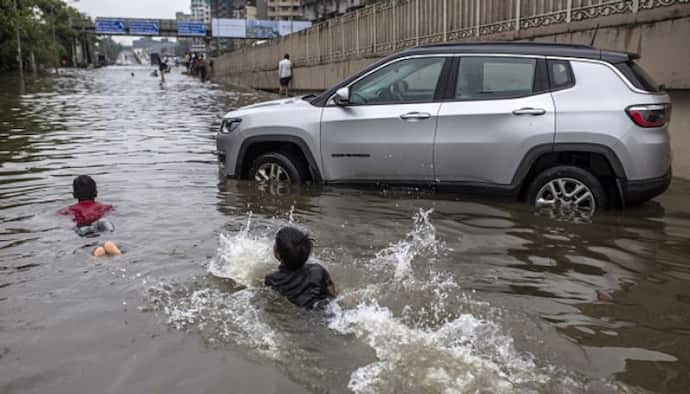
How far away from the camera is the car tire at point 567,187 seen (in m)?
5.91

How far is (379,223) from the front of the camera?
5922 mm

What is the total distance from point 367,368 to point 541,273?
79.6 inches

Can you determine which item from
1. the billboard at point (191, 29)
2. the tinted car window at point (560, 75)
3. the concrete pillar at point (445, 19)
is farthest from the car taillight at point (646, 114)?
the billboard at point (191, 29)

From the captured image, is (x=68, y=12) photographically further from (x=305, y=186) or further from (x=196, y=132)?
(x=305, y=186)

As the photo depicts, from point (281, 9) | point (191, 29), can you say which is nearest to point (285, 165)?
point (191, 29)

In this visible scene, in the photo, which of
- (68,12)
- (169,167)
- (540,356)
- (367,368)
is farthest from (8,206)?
(68,12)

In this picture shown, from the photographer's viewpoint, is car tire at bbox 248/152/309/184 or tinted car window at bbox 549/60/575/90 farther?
car tire at bbox 248/152/309/184

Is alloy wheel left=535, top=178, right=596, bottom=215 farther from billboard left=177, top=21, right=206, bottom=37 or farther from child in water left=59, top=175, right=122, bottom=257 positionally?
billboard left=177, top=21, right=206, bottom=37

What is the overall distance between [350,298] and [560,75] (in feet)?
10.9

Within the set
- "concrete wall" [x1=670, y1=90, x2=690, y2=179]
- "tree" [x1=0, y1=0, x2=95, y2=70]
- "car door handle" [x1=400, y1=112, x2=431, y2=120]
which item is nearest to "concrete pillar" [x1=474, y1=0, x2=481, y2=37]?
"concrete wall" [x1=670, y1=90, x2=690, y2=179]

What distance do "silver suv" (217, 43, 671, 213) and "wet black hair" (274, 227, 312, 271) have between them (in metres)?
2.81

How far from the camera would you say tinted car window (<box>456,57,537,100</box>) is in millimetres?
6062

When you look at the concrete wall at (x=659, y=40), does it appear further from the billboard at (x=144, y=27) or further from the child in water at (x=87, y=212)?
the billboard at (x=144, y=27)

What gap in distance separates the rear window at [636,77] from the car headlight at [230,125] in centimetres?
408
